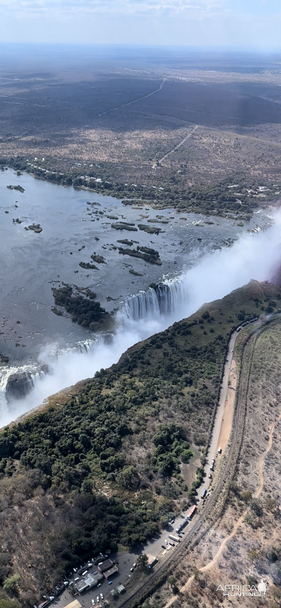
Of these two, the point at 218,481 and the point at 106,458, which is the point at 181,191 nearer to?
the point at 106,458

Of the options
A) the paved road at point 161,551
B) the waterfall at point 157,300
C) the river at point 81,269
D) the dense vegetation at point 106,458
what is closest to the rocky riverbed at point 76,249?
the river at point 81,269

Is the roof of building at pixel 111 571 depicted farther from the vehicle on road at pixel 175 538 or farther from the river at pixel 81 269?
the river at pixel 81 269

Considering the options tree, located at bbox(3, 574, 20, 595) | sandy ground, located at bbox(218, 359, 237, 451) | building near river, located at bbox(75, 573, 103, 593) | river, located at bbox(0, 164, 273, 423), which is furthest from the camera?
river, located at bbox(0, 164, 273, 423)

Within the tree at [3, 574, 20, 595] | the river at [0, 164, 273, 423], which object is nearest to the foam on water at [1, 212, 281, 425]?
the river at [0, 164, 273, 423]

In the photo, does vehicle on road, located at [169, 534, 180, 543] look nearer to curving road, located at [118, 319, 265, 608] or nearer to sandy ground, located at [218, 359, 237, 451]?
curving road, located at [118, 319, 265, 608]

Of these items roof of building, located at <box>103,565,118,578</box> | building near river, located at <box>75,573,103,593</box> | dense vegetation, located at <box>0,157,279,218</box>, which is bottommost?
building near river, located at <box>75,573,103,593</box>

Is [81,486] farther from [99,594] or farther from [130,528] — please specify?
[99,594]

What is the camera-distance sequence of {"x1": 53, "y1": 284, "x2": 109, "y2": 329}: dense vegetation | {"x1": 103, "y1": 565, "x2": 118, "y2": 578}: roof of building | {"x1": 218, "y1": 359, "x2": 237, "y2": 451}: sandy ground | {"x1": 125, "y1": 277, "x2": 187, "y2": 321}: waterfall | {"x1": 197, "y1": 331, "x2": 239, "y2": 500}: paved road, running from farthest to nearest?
{"x1": 125, "y1": 277, "x2": 187, "y2": 321}: waterfall < {"x1": 53, "y1": 284, "x2": 109, "y2": 329}: dense vegetation < {"x1": 218, "y1": 359, "x2": 237, "y2": 451}: sandy ground < {"x1": 197, "y1": 331, "x2": 239, "y2": 500}: paved road < {"x1": 103, "y1": 565, "x2": 118, "y2": 578}: roof of building
